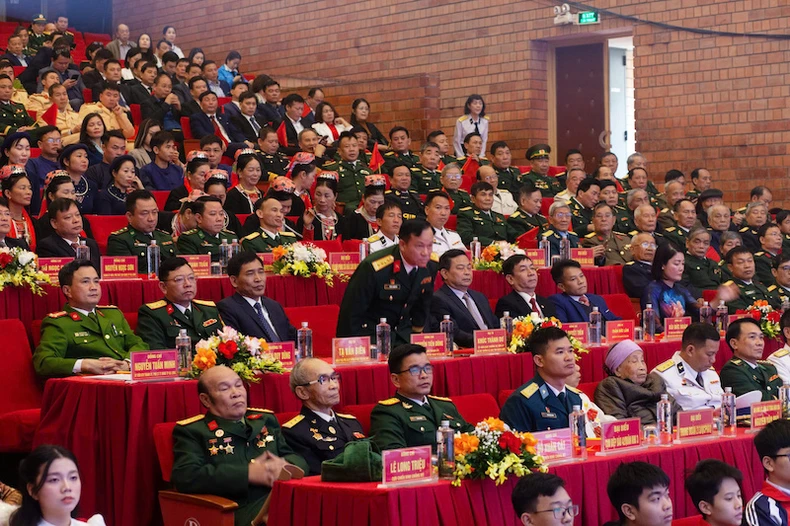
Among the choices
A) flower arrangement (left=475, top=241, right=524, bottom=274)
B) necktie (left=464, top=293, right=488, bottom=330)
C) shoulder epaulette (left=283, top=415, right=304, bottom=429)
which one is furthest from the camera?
flower arrangement (left=475, top=241, right=524, bottom=274)

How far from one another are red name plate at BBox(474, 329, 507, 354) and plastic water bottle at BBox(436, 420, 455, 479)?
1.78 meters

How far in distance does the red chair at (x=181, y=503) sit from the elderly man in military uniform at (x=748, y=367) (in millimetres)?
2643

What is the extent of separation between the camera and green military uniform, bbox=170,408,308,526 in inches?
144

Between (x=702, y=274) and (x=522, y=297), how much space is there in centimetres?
194

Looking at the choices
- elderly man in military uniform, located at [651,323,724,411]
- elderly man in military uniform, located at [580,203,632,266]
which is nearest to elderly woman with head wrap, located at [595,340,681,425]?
elderly man in military uniform, located at [651,323,724,411]

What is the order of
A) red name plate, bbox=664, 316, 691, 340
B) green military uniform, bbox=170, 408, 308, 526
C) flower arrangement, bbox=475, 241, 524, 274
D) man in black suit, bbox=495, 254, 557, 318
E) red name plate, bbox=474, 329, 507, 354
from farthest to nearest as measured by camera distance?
1. flower arrangement, bbox=475, 241, 524, 274
2. man in black suit, bbox=495, 254, 557, 318
3. red name plate, bbox=664, 316, 691, 340
4. red name plate, bbox=474, 329, 507, 354
5. green military uniform, bbox=170, 408, 308, 526

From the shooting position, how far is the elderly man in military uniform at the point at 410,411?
397 centimetres

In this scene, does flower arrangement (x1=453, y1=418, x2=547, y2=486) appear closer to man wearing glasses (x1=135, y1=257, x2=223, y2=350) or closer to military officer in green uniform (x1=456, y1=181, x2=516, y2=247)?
man wearing glasses (x1=135, y1=257, x2=223, y2=350)

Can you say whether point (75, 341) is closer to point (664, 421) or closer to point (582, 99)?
point (664, 421)

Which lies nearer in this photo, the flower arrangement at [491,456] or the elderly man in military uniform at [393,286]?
the flower arrangement at [491,456]

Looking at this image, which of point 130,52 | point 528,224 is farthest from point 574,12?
point 130,52

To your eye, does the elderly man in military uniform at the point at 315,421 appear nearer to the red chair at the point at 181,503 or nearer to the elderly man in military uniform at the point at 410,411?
the elderly man in military uniform at the point at 410,411

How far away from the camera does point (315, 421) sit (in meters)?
4.00

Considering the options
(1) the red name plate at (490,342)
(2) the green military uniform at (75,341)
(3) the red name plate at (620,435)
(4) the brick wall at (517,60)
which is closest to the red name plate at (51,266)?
(2) the green military uniform at (75,341)
